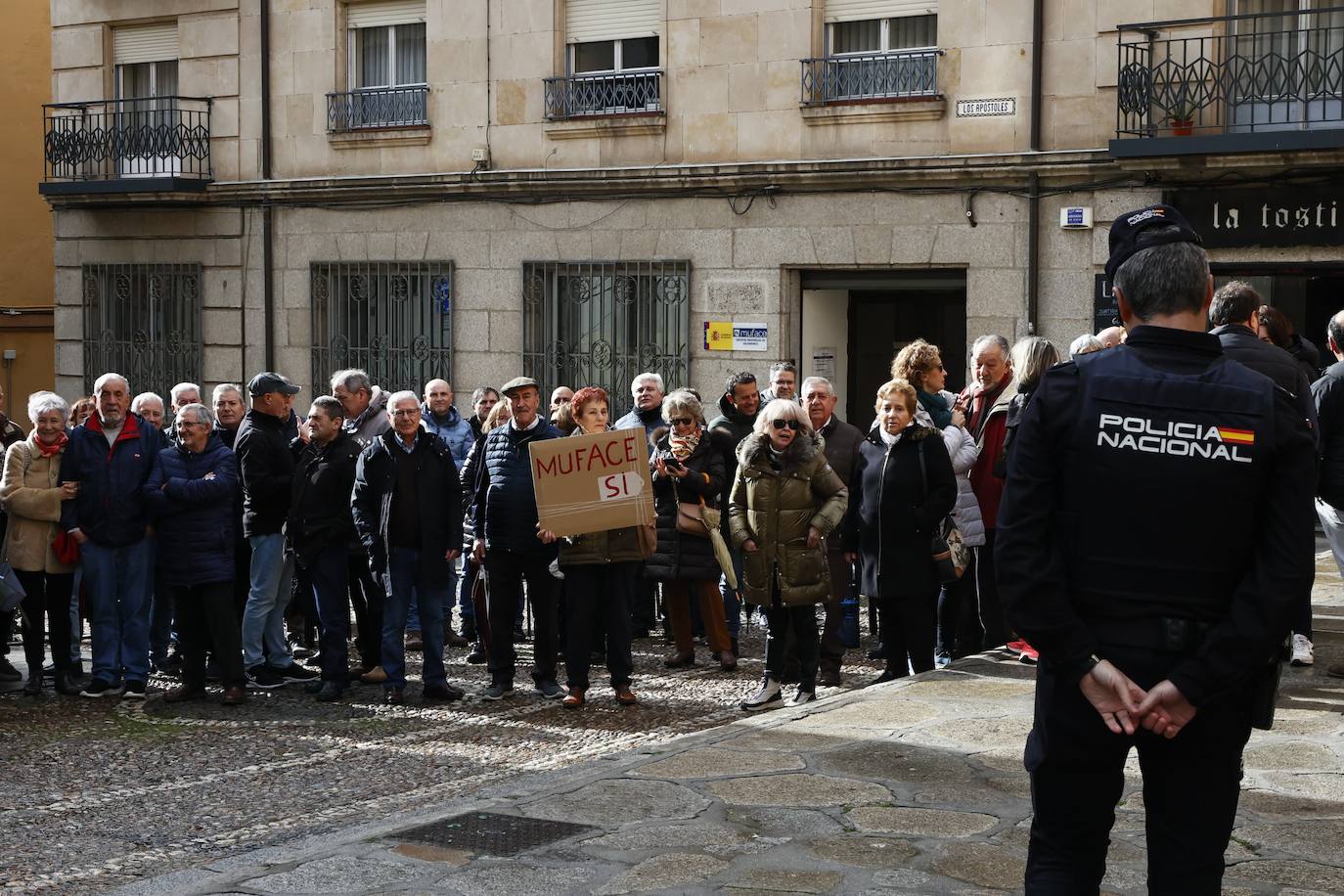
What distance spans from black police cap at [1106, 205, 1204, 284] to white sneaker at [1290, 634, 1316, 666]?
5.94 m

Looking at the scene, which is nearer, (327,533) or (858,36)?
(327,533)

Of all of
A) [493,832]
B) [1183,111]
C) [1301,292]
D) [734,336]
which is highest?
Result: [1183,111]

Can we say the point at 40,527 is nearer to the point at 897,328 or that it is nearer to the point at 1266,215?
the point at 897,328

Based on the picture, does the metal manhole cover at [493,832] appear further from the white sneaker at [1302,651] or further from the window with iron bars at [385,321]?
the window with iron bars at [385,321]

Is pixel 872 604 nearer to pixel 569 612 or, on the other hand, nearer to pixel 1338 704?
pixel 569 612

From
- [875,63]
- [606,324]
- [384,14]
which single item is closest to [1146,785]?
[875,63]

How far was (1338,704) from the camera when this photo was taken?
8461 millimetres

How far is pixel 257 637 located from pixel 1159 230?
7.76 metres

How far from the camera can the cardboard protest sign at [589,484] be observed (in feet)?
31.4

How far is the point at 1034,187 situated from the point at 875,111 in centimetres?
179

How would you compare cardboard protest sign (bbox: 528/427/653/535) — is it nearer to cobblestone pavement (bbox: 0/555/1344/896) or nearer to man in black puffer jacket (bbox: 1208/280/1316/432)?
cobblestone pavement (bbox: 0/555/1344/896)

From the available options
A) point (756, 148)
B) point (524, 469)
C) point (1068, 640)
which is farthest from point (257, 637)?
point (756, 148)

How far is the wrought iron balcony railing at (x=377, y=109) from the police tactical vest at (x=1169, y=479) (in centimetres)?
1649

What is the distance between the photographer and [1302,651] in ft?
30.9
